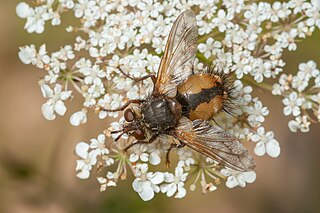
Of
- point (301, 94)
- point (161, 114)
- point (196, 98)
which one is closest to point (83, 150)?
point (161, 114)

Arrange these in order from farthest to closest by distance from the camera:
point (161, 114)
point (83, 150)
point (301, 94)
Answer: point (301, 94)
point (83, 150)
point (161, 114)

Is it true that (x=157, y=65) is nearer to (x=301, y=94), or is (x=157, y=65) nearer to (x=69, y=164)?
(x=301, y=94)

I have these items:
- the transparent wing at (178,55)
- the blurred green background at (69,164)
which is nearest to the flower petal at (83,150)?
the transparent wing at (178,55)

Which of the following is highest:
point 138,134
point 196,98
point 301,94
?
point 196,98

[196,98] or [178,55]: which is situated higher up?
[178,55]

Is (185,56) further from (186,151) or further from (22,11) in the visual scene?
(22,11)
